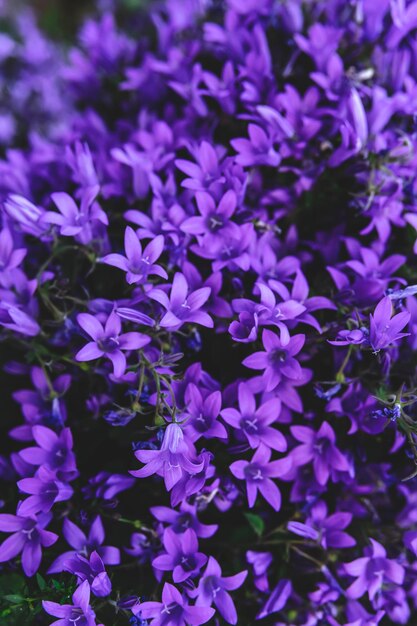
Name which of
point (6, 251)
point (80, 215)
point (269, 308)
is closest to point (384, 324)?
point (269, 308)

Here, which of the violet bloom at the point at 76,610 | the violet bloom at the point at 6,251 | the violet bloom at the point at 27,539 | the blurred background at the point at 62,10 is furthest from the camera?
the blurred background at the point at 62,10

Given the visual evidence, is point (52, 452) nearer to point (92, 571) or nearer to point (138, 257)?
point (92, 571)

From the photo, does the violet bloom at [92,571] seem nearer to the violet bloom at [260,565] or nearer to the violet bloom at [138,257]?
the violet bloom at [260,565]

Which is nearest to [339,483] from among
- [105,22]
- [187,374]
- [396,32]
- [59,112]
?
[187,374]

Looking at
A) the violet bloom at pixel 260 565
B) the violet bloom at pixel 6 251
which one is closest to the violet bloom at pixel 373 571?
the violet bloom at pixel 260 565

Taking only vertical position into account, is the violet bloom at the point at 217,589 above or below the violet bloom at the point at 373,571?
above

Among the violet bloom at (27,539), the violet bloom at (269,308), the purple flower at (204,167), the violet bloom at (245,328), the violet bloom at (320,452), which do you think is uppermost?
the purple flower at (204,167)
